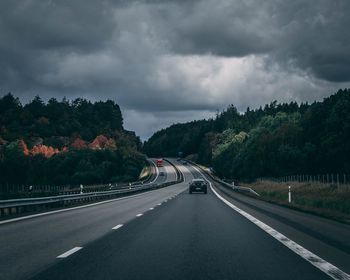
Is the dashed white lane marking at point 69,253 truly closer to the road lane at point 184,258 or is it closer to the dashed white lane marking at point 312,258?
the road lane at point 184,258

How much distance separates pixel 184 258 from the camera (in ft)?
31.0

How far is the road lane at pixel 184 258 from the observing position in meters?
7.90

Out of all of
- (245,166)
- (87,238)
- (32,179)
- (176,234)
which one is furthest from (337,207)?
(32,179)

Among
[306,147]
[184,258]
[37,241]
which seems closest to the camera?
[184,258]

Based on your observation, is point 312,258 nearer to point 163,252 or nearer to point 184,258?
point 184,258

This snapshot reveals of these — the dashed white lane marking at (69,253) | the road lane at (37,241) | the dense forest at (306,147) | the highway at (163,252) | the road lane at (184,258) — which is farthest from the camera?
the dense forest at (306,147)

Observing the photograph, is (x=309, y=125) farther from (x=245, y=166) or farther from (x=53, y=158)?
(x=53, y=158)

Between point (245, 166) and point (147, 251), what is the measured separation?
4348 inches

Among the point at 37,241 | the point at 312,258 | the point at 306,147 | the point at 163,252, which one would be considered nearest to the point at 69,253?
the point at 163,252

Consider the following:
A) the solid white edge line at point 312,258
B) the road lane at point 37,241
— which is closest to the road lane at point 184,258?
the solid white edge line at point 312,258

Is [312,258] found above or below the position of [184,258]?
below

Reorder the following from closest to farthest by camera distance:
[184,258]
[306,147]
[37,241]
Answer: [184,258]
[37,241]
[306,147]

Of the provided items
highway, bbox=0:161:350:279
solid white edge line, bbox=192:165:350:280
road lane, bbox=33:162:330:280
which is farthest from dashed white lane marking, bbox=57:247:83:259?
solid white edge line, bbox=192:165:350:280

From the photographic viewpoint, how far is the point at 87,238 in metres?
12.8
